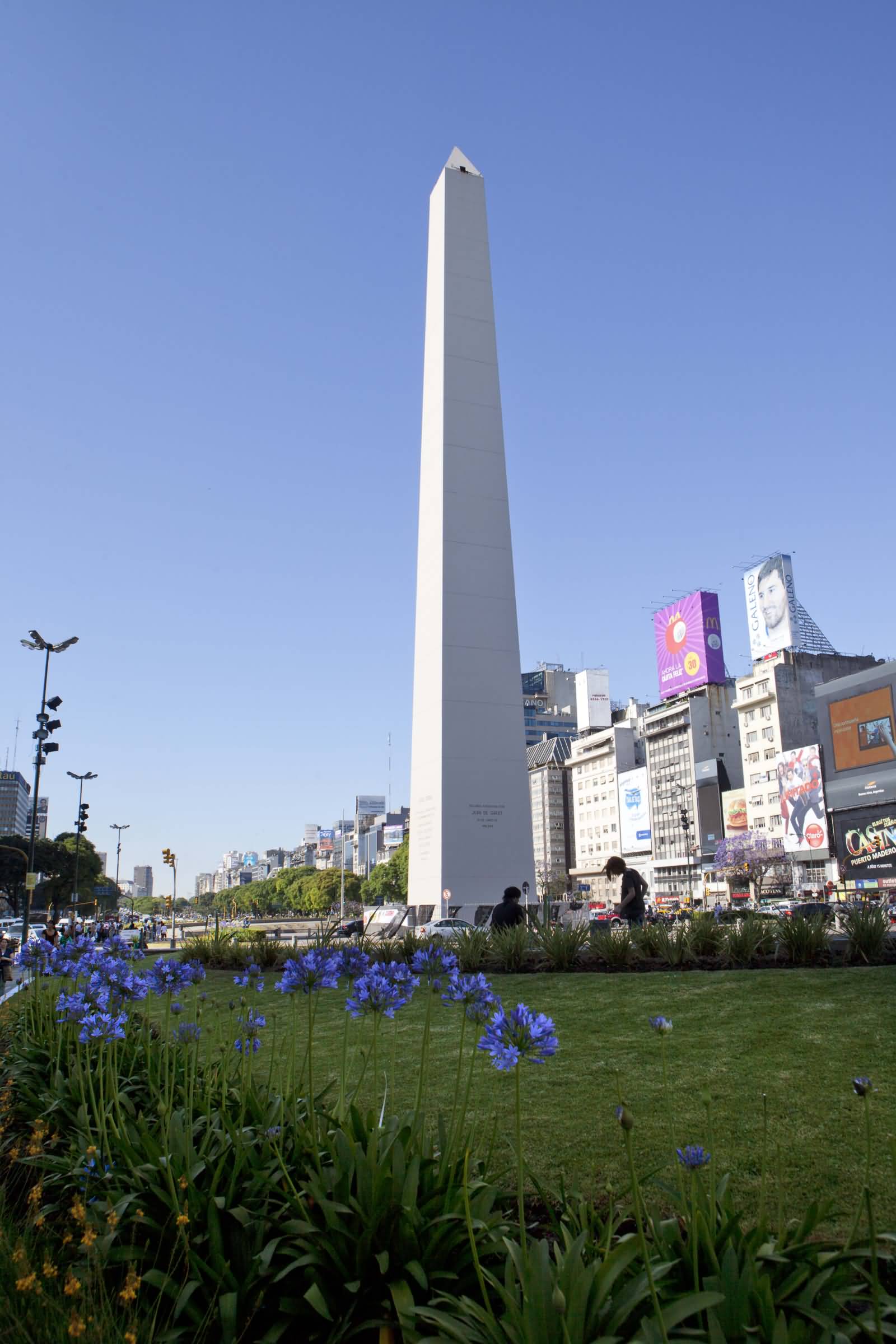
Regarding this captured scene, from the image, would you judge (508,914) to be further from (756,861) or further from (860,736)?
(756,861)

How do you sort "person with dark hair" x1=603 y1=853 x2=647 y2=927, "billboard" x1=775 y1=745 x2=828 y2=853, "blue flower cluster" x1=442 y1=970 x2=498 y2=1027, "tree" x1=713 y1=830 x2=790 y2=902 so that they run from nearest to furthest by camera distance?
"blue flower cluster" x1=442 y1=970 x2=498 y2=1027
"person with dark hair" x1=603 y1=853 x2=647 y2=927
"billboard" x1=775 y1=745 x2=828 y2=853
"tree" x1=713 y1=830 x2=790 y2=902

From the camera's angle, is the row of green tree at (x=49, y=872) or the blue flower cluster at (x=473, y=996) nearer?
the blue flower cluster at (x=473, y=996)

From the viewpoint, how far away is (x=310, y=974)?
3559 millimetres

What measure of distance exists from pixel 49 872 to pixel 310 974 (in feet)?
285

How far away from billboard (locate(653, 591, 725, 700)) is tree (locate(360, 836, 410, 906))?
3571 centimetres

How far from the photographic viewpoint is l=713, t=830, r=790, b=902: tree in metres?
80.1

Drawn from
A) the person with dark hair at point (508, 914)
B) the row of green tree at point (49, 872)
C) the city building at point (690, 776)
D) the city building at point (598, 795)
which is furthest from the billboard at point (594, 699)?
the person with dark hair at point (508, 914)

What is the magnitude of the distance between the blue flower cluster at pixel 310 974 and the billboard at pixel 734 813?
309 ft

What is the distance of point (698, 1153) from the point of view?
2502 millimetres

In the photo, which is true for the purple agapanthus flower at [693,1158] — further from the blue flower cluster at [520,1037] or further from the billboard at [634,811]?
the billboard at [634,811]

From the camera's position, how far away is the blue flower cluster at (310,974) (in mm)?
3553

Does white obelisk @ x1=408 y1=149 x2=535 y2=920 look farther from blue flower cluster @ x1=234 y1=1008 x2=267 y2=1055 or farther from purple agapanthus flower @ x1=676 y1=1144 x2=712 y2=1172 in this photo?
purple agapanthus flower @ x1=676 y1=1144 x2=712 y2=1172

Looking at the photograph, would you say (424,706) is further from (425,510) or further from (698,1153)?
(698,1153)

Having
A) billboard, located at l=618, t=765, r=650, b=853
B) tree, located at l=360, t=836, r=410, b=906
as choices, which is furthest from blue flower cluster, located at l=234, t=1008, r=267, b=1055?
billboard, located at l=618, t=765, r=650, b=853
